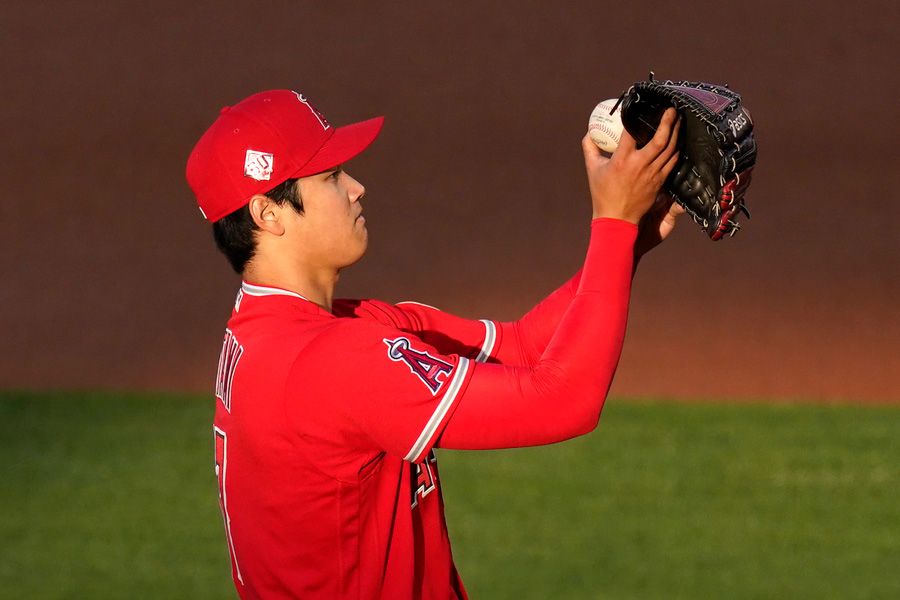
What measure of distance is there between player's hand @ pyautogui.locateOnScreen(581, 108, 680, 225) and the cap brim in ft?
1.45

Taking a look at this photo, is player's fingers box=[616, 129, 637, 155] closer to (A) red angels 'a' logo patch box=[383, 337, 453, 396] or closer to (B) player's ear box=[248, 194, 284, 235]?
(A) red angels 'a' logo patch box=[383, 337, 453, 396]

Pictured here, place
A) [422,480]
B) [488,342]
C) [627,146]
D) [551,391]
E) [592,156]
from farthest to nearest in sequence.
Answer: [488,342], [422,480], [592,156], [627,146], [551,391]

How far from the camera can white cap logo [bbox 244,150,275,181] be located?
1861 millimetres

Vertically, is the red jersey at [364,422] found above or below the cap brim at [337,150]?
below

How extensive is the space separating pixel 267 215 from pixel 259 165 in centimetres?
9

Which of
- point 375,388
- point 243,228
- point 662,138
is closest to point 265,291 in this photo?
point 243,228

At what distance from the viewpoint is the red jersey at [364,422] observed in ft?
5.30

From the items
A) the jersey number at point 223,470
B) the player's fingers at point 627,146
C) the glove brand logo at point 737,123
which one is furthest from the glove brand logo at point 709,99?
the jersey number at point 223,470

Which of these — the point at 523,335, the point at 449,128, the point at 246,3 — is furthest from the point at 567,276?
the point at 523,335

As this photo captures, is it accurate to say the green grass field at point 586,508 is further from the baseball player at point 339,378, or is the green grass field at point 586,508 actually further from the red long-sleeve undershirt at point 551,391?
the red long-sleeve undershirt at point 551,391

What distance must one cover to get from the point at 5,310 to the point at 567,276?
5.09 meters

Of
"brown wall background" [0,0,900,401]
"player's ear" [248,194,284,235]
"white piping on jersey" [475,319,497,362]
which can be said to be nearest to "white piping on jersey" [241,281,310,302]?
"player's ear" [248,194,284,235]

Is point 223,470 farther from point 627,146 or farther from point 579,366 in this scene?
point 627,146

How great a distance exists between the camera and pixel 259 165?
1864mm
